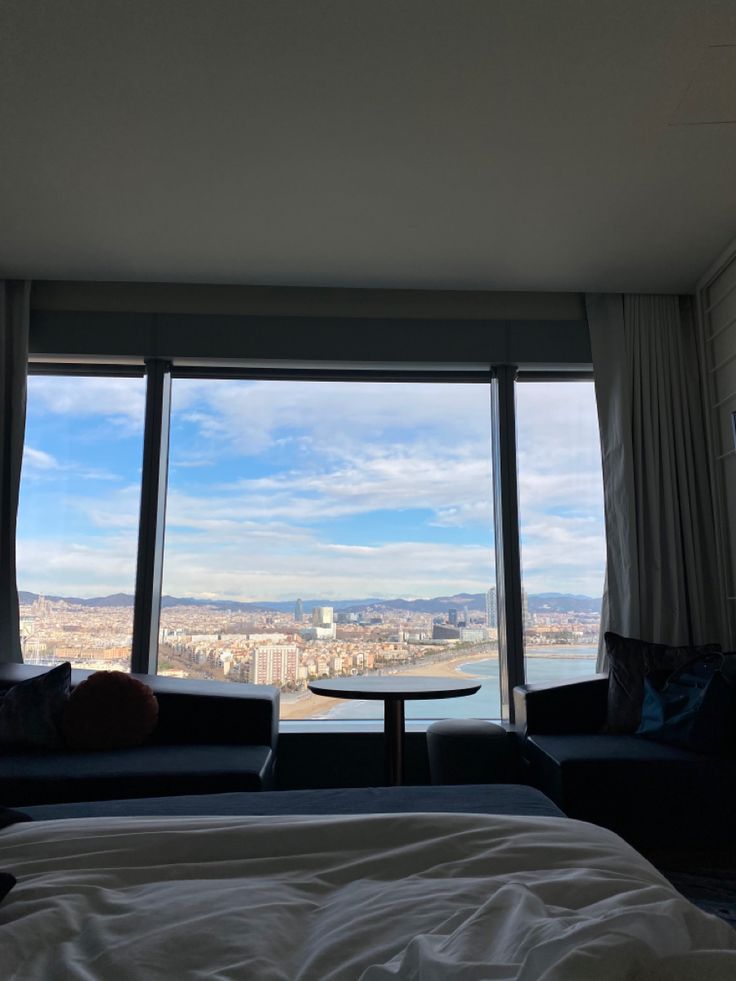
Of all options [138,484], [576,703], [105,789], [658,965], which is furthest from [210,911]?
[138,484]

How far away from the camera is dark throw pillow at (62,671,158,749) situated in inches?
116

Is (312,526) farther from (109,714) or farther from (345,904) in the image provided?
(345,904)

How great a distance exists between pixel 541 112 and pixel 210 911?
2.83 m

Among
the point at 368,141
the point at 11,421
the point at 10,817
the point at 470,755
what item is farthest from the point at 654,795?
the point at 11,421

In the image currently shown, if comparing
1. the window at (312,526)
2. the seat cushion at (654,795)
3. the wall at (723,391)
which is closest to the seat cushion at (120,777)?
the seat cushion at (654,795)

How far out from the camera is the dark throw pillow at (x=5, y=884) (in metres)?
1.11

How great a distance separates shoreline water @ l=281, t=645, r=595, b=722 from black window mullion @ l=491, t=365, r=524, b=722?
0.36 ft

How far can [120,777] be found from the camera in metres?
2.56

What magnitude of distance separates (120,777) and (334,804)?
115cm

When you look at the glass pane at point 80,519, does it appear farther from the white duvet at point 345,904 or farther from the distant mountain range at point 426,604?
the white duvet at point 345,904

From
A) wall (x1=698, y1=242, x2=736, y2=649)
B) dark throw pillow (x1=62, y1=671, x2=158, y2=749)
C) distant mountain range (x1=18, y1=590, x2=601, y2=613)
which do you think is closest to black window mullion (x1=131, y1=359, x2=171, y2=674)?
distant mountain range (x1=18, y1=590, x2=601, y2=613)

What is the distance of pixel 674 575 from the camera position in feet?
13.1

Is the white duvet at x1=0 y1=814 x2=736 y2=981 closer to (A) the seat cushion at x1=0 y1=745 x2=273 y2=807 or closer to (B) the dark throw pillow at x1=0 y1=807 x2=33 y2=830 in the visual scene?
(B) the dark throw pillow at x1=0 y1=807 x2=33 y2=830

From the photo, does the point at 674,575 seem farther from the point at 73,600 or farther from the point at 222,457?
the point at 73,600
